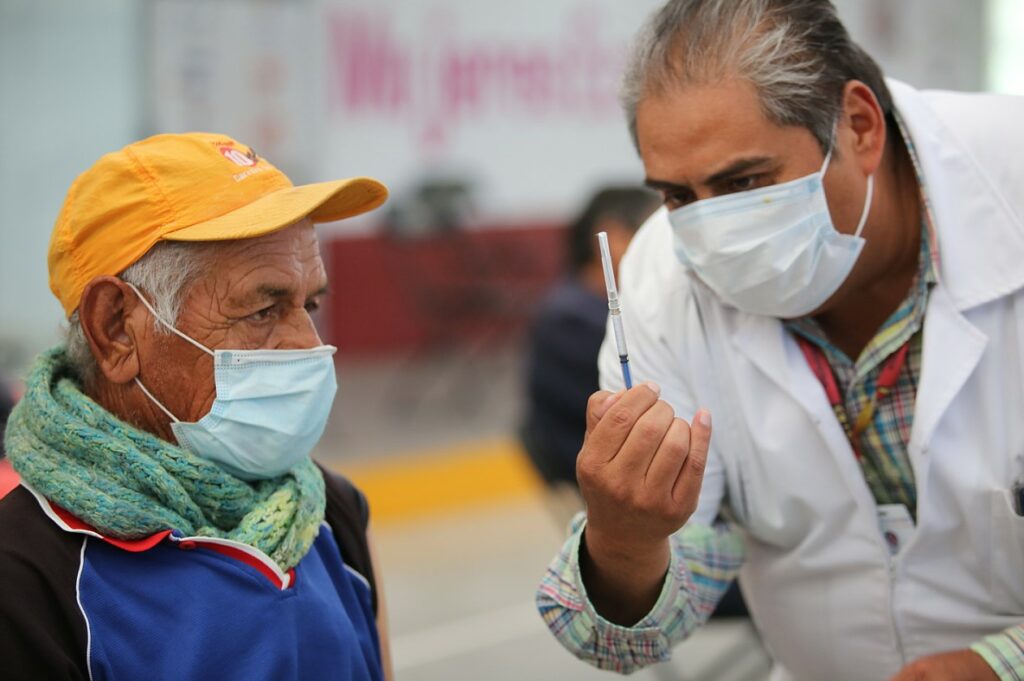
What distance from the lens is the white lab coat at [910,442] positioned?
1805mm

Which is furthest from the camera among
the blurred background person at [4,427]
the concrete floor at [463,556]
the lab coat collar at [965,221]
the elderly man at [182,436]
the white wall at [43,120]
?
the white wall at [43,120]

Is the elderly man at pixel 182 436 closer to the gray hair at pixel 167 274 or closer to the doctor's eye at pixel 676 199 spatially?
the gray hair at pixel 167 274

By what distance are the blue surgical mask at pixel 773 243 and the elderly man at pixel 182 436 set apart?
56 cm

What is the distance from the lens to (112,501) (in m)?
1.51

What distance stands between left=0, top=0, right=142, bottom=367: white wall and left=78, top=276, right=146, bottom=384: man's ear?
17.7 ft

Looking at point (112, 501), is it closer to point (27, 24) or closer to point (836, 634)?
point (836, 634)

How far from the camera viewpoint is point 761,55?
1.77 metres

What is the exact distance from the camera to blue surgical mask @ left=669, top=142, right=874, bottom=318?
5.94ft

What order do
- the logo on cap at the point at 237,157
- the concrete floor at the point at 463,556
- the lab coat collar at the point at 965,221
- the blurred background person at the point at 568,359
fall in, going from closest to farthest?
the logo on cap at the point at 237,157
the lab coat collar at the point at 965,221
the blurred background person at the point at 568,359
the concrete floor at the point at 463,556

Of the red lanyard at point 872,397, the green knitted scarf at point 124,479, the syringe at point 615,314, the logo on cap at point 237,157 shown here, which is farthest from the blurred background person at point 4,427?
the red lanyard at point 872,397

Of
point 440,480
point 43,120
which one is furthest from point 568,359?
point 43,120

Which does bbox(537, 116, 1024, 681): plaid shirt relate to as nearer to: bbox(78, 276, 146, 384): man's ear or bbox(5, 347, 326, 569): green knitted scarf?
bbox(5, 347, 326, 569): green knitted scarf

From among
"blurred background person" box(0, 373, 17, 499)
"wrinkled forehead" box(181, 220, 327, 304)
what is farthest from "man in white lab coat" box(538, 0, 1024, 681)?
"blurred background person" box(0, 373, 17, 499)

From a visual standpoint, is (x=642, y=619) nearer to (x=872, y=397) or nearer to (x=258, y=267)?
(x=872, y=397)
